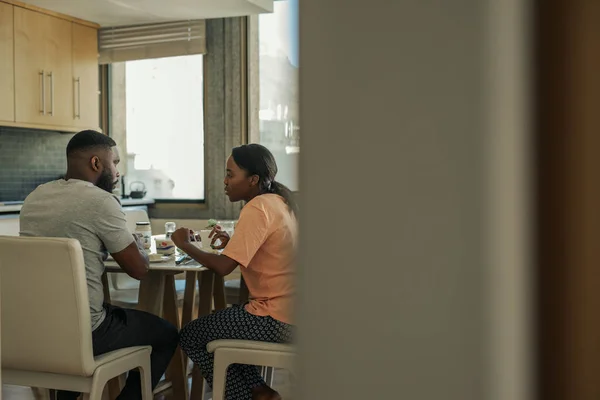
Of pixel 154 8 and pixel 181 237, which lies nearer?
pixel 181 237

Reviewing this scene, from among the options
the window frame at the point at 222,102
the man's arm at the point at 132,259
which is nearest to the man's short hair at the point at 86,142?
the man's arm at the point at 132,259

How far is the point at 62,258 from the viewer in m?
2.03

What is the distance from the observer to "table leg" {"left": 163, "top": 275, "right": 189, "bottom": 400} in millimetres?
2977

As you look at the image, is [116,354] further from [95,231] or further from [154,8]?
[154,8]

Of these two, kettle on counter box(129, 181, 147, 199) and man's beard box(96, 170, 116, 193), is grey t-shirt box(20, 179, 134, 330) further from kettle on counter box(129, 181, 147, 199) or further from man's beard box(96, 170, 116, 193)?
kettle on counter box(129, 181, 147, 199)

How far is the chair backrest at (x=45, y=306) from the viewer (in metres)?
2.04

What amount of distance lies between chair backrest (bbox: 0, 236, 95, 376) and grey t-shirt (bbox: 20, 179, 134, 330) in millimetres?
169

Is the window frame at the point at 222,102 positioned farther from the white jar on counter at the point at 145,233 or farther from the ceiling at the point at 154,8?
the white jar on counter at the point at 145,233

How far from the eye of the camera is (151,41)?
5551 millimetres

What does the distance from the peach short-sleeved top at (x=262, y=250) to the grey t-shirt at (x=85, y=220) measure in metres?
0.39

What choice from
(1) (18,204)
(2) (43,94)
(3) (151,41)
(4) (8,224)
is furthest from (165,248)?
(3) (151,41)

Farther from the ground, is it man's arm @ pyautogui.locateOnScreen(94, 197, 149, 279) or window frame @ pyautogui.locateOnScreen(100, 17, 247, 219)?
window frame @ pyautogui.locateOnScreen(100, 17, 247, 219)

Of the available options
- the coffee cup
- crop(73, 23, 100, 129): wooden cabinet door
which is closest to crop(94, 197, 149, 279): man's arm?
the coffee cup

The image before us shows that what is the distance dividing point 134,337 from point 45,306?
40 cm
